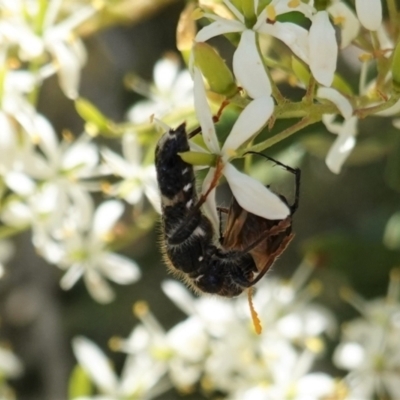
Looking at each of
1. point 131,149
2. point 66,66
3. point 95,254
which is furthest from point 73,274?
point 66,66

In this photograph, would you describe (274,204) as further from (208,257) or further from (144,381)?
(144,381)

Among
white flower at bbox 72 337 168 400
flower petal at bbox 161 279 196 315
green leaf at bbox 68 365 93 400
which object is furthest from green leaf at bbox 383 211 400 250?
green leaf at bbox 68 365 93 400

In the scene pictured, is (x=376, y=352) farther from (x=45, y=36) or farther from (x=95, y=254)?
(x=45, y=36)

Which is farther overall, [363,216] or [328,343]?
[363,216]

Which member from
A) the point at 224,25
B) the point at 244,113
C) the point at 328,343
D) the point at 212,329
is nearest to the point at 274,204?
the point at 244,113

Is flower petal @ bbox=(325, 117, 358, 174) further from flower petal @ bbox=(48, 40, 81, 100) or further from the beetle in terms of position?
flower petal @ bbox=(48, 40, 81, 100)

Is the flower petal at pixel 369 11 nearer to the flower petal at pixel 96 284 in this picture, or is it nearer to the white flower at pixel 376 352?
the white flower at pixel 376 352
